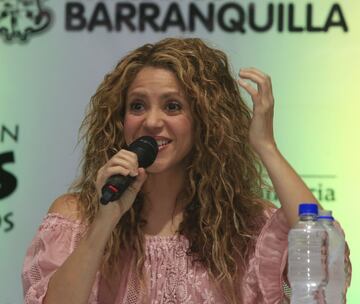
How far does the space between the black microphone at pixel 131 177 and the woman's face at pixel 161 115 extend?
0.17 metres

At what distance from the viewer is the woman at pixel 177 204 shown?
7.72 ft

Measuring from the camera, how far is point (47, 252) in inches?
97.6

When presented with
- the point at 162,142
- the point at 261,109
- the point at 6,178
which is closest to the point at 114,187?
the point at 162,142

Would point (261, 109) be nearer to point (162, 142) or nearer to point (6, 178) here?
point (162, 142)

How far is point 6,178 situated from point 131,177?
1148mm

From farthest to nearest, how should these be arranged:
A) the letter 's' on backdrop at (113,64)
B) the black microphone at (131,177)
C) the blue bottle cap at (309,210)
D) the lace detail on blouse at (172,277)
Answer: the letter 's' on backdrop at (113,64), the lace detail on blouse at (172,277), the black microphone at (131,177), the blue bottle cap at (309,210)

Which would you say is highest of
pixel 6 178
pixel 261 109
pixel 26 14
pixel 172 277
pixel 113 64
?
pixel 26 14

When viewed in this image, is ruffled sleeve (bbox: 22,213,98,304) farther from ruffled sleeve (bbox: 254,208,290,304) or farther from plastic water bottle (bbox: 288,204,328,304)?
plastic water bottle (bbox: 288,204,328,304)

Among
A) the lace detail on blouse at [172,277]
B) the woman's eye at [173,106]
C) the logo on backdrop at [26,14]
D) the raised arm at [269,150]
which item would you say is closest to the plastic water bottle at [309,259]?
the raised arm at [269,150]

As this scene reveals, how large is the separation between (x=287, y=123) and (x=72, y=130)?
77 centimetres

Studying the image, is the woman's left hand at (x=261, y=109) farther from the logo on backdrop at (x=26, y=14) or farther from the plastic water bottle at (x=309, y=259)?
the logo on backdrop at (x=26, y=14)

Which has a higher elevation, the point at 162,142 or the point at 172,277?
the point at 162,142

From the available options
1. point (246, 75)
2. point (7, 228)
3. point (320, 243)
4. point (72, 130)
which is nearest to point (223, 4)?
point (72, 130)

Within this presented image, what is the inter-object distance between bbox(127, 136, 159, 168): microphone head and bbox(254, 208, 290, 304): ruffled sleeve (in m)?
0.42
